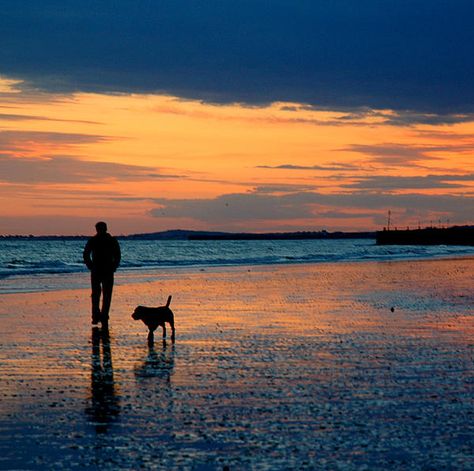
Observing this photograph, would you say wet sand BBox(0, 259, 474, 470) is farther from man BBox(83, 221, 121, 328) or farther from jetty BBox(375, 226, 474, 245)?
jetty BBox(375, 226, 474, 245)

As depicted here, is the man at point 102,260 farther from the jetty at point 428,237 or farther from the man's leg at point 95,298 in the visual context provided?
the jetty at point 428,237

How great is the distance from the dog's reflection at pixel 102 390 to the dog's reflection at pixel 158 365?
40cm

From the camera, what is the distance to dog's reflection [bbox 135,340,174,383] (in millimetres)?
10394

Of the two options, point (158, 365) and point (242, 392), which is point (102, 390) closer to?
point (242, 392)

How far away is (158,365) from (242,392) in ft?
7.51

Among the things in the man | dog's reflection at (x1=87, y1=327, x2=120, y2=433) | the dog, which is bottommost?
dog's reflection at (x1=87, y1=327, x2=120, y2=433)

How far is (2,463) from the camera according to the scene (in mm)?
6418

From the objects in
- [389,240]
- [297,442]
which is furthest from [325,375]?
[389,240]

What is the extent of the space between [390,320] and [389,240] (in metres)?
140

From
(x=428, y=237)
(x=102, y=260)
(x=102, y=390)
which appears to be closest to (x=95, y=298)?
(x=102, y=260)

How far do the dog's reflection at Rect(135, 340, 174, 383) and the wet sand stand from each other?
2cm

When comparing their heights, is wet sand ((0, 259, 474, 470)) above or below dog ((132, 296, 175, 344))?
below

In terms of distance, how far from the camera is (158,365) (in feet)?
36.8

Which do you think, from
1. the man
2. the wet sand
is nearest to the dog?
the wet sand
